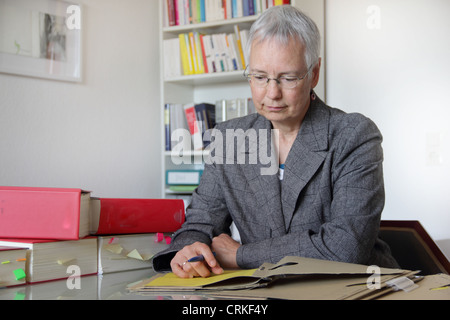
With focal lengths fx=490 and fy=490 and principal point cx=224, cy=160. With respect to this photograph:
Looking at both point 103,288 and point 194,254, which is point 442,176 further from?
point 103,288

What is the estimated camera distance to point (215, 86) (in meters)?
3.06

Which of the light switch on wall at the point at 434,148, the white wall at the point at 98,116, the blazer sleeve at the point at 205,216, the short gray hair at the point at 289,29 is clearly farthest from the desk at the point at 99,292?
the light switch on wall at the point at 434,148

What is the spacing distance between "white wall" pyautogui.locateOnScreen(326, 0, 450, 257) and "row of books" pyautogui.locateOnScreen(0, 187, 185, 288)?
1.73 metres

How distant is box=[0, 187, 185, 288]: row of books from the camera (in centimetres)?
94

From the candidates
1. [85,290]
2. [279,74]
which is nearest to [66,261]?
[85,290]

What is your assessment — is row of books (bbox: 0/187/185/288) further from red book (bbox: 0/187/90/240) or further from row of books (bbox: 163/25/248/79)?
row of books (bbox: 163/25/248/79)

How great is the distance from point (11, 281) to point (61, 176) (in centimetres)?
152

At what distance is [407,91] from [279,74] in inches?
57.5

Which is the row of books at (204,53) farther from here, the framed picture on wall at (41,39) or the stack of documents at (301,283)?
the stack of documents at (301,283)

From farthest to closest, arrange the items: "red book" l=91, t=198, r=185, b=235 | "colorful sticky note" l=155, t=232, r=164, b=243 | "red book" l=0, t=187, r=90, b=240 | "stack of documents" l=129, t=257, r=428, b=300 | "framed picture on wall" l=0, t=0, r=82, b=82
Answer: "framed picture on wall" l=0, t=0, r=82, b=82, "colorful sticky note" l=155, t=232, r=164, b=243, "red book" l=91, t=198, r=185, b=235, "red book" l=0, t=187, r=90, b=240, "stack of documents" l=129, t=257, r=428, b=300

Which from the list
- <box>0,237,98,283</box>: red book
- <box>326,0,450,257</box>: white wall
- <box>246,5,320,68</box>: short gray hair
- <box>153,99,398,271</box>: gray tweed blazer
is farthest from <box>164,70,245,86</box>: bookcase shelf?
<box>0,237,98,283</box>: red book

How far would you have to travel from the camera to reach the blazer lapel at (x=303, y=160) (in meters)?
1.25

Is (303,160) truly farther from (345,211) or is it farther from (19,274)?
(19,274)

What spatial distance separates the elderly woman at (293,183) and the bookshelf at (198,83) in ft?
4.42
